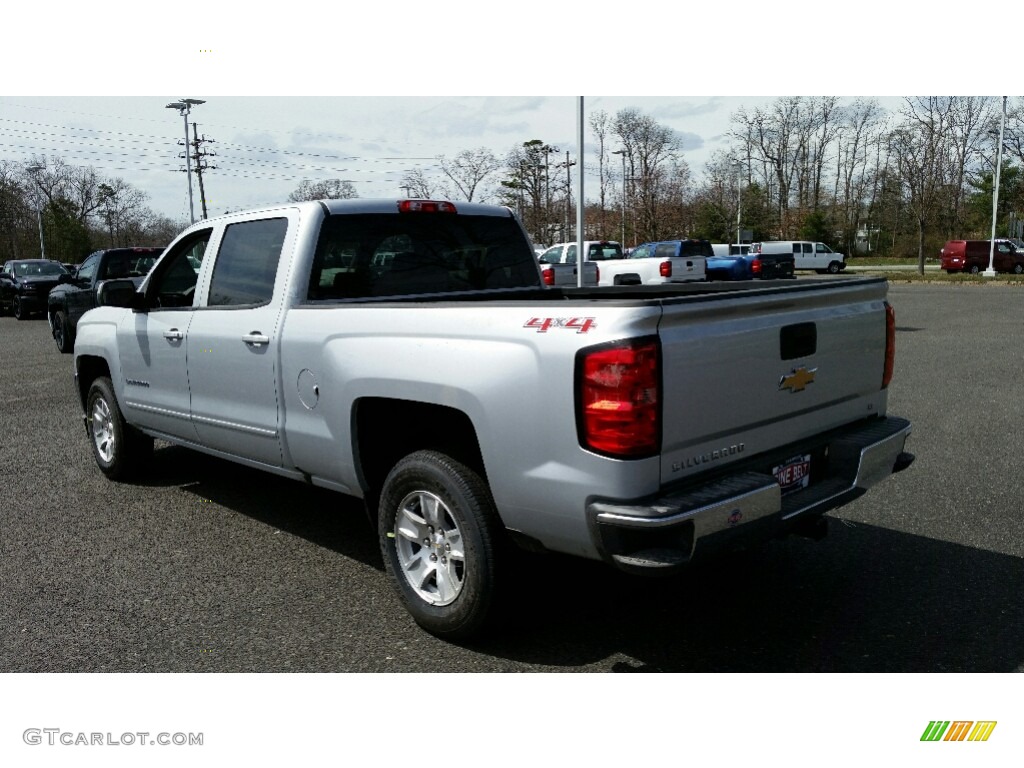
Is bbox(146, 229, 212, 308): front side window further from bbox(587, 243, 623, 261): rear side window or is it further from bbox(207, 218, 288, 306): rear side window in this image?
bbox(587, 243, 623, 261): rear side window

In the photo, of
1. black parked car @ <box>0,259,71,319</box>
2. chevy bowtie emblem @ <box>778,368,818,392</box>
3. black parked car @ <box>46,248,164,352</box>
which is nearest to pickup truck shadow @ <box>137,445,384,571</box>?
chevy bowtie emblem @ <box>778,368,818,392</box>

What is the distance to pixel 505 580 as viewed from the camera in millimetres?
3744

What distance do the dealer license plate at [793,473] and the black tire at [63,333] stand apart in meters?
14.8

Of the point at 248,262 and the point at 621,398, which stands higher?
the point at 248,262

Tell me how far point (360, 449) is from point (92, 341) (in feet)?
11.1

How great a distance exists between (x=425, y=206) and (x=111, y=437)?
10.3 ft

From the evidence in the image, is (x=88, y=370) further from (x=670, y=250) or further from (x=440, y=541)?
(x=670, y=250)

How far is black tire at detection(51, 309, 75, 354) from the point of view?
638 inches

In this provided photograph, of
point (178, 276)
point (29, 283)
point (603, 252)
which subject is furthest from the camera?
point (603, 252)

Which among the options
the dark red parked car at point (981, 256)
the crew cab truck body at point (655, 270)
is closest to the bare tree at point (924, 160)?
the dark red parked car at point (981, 256)

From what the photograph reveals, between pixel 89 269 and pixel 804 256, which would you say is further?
pixel 804 256

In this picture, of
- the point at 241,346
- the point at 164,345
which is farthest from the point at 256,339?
the point at 164,345

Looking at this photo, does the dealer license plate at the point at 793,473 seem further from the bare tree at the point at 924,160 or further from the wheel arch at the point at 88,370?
the bare tree at the point at 924,160

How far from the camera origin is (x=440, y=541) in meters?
3.95
